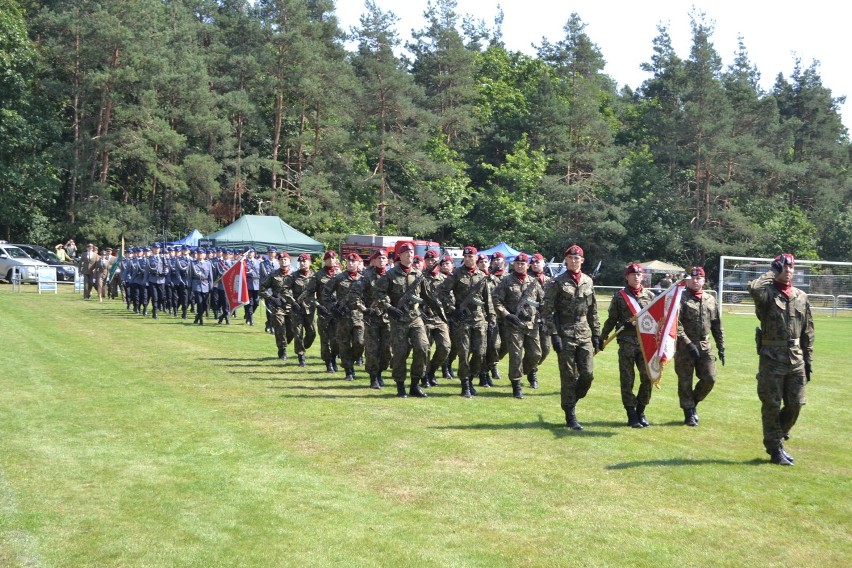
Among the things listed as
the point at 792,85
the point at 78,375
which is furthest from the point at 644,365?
the point at 792,85

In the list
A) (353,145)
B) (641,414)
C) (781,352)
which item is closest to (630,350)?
(641,414)

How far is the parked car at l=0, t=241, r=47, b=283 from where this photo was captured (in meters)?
43.3

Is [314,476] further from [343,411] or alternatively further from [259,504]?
[343,411]

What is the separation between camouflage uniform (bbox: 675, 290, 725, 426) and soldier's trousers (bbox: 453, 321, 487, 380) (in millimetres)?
2979

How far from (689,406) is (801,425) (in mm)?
1540

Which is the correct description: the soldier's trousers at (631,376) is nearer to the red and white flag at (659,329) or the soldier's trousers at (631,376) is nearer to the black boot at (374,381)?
the red and white flag at (659,329)

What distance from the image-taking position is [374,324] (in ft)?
46.3

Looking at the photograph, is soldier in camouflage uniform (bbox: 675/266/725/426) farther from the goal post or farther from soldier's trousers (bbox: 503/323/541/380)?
the goal post

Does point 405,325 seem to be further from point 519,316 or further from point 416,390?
point 519,316

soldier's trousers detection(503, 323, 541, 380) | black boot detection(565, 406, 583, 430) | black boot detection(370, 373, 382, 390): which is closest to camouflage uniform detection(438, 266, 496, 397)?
soldier's trousers detection(503, 323, 541, 380)

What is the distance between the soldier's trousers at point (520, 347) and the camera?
1338 centimetres

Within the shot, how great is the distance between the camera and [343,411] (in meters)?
12.2

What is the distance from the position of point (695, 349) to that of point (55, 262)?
40421 mm

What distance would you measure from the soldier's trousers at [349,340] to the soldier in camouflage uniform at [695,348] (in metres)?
5.28
